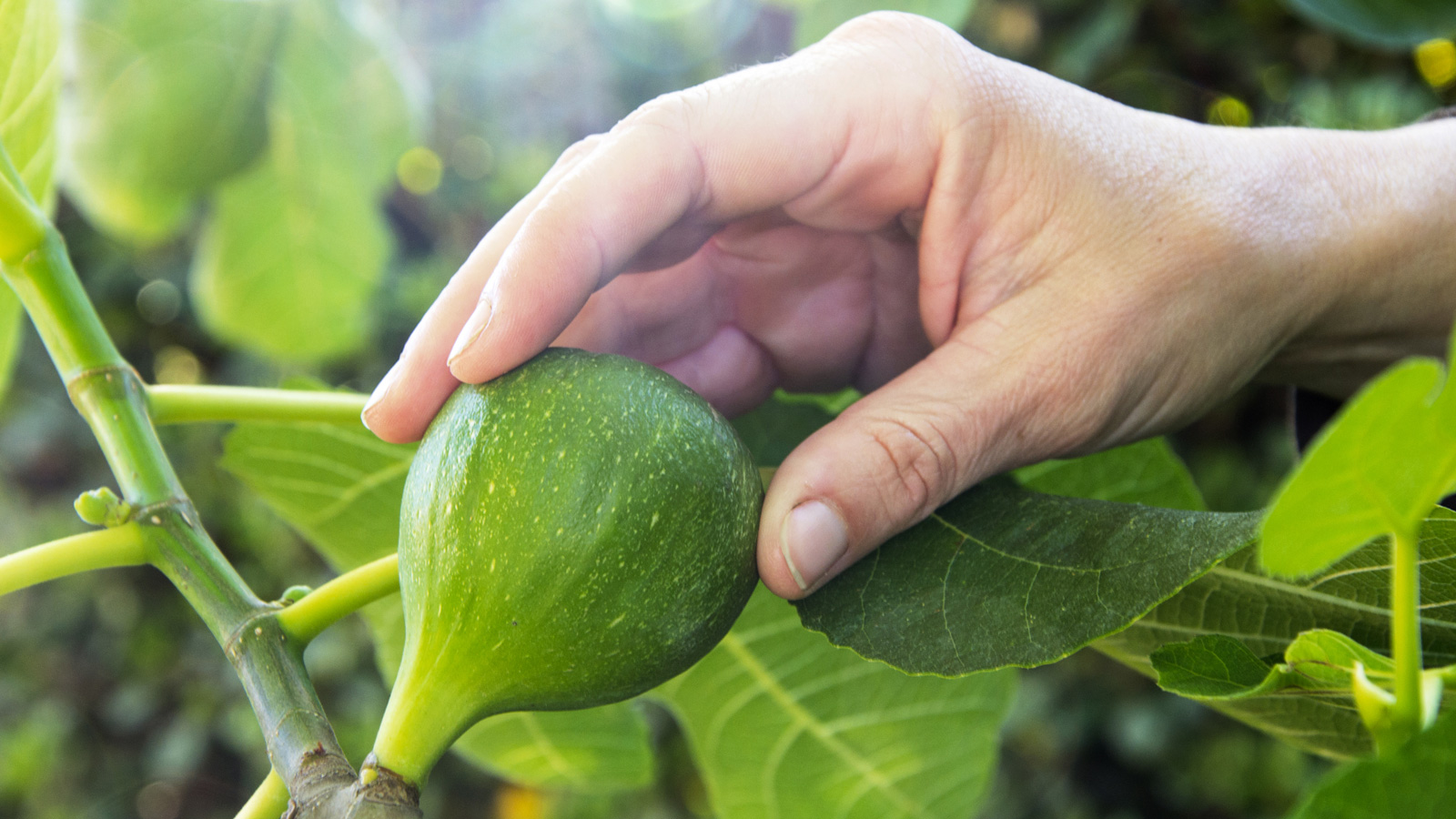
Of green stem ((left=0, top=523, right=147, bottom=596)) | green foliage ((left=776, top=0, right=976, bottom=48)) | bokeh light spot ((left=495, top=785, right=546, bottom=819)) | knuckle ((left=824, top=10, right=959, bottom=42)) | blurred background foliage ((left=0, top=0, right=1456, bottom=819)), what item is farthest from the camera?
bokeh light spot ((left=495, top=785, right=546, bottom=819))

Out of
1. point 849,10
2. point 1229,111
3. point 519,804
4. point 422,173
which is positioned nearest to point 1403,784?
point 849,10

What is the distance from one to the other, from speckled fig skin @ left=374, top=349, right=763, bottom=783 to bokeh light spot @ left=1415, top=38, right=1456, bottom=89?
1.89m

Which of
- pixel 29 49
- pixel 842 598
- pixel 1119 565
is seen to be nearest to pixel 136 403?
pixel 29 49

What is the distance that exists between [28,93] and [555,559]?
0.69m

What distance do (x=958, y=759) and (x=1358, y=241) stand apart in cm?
64

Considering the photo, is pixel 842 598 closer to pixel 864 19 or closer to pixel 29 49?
pixel 864 19

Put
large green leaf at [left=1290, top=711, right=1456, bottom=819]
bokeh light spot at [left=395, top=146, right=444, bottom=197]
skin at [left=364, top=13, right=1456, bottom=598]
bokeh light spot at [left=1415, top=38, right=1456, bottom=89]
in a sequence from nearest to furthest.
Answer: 1. large green leaf at [left=1290, top=711, right=1456, bottom=819]
2. skin at [left=364, top=13, right=1456, bottom=598]
3. bokeh light spot at [left=1415, top=38, right=1456, bottom=89]
4. bokeh light spot at [left=395, top=146, right=444, bottom=197]

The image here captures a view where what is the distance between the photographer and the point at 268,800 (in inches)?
23.1

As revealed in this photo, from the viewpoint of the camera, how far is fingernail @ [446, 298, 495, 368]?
661mm

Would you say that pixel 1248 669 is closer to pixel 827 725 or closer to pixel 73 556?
pixel 827 725

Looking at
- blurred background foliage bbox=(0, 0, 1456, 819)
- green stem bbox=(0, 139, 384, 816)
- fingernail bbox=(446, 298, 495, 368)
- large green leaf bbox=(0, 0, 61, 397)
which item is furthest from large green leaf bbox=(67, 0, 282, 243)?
Result: fingernail bbox=(446, 298, 495, 368)

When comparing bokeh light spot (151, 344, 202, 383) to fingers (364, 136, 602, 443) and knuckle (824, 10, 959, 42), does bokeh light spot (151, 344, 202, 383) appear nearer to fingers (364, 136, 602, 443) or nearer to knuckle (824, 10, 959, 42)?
fingers (364, 136, 602, 443)

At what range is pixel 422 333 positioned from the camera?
78 cm

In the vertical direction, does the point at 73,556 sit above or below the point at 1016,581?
above
